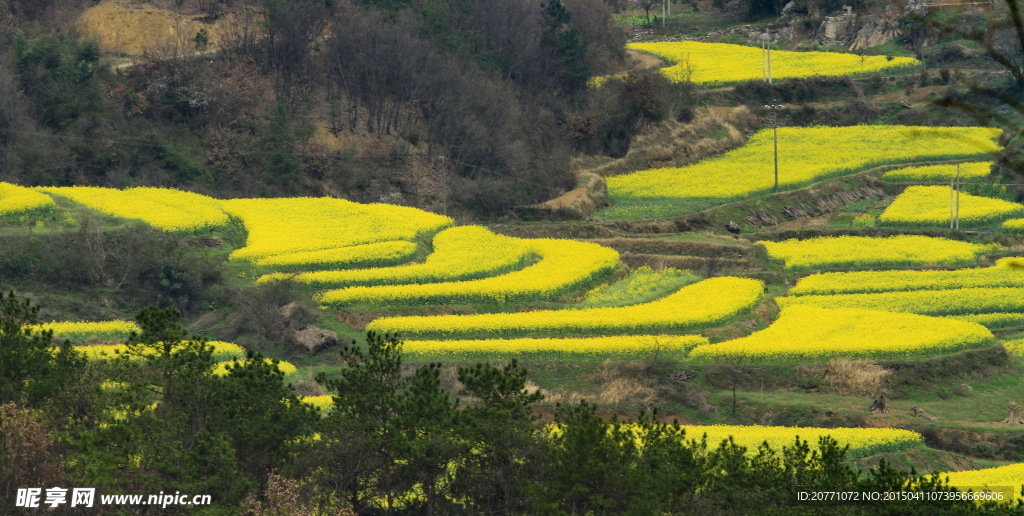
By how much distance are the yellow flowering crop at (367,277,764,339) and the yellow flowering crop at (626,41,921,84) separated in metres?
40.8

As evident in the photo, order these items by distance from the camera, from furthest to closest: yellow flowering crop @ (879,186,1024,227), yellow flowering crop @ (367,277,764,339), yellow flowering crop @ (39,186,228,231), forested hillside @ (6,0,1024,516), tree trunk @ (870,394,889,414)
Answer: yellow flowering crop @ (879,186,1024,227), yellow flowering crop @ (39,186,228,231), yellow flowering crop @ (367,277,764,339), tree trunk @ (870,394,889,414), forested hillside @ (6,0,1024,516)

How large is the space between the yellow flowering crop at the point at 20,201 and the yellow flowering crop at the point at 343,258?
9.46 metres

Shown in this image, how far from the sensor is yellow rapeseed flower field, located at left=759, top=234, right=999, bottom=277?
63562mm

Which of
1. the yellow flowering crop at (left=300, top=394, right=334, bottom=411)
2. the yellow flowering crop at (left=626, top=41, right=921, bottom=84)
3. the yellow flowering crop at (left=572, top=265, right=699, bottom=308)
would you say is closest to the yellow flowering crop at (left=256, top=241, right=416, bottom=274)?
the yellow flowering crop at (left=572, top=265, right=699, bottom=308)

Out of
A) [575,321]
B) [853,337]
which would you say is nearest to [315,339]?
[575,321]

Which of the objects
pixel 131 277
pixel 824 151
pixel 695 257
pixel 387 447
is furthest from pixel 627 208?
pixel 387 447

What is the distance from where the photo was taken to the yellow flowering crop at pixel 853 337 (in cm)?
4769

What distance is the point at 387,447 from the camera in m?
30.7

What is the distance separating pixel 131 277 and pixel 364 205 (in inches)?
627

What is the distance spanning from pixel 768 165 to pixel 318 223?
29134mm

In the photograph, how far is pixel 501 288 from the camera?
54.6 metres

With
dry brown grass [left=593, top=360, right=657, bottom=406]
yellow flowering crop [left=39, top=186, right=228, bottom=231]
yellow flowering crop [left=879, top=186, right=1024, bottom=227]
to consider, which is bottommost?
yellow flowering crop [left=879, top=186, right=1024, bottom=227]

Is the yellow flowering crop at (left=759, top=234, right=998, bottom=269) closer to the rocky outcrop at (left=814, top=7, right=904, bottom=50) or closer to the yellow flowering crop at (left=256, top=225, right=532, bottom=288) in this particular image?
the yellow flowering crop at (left=256, top=225, right=532, bottom=288)

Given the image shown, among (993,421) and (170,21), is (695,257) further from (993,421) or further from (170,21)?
(170,21)
